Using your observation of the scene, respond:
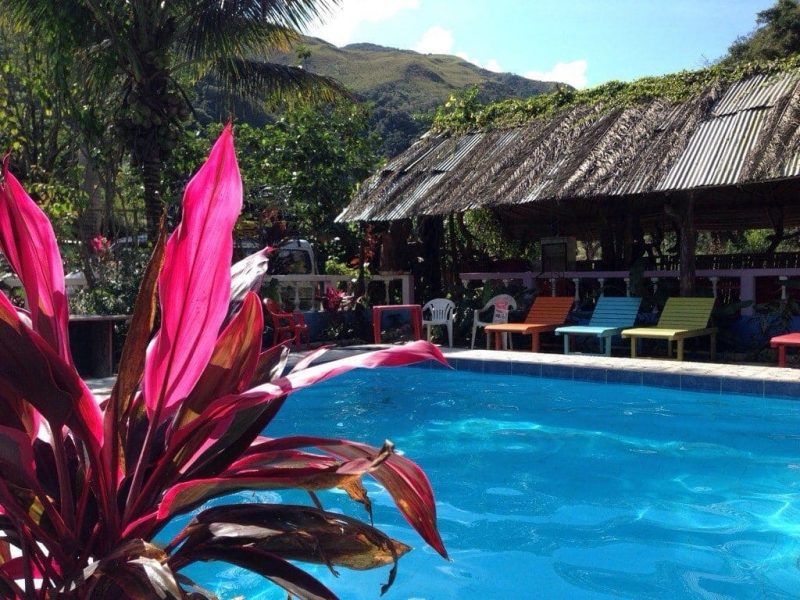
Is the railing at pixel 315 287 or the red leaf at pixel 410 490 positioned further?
the railing at pixel 315 287

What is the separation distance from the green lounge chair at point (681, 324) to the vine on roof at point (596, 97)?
11.8 feet

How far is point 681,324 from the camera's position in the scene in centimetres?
1017

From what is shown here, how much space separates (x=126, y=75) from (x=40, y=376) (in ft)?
35.4

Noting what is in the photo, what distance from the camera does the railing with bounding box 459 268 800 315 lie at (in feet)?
34.8

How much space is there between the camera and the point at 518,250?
674 inches

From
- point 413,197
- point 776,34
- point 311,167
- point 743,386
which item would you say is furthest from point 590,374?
point 776,34

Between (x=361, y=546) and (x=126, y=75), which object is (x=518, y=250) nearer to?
(x=126, y=75)

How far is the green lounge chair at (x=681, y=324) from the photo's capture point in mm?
9650

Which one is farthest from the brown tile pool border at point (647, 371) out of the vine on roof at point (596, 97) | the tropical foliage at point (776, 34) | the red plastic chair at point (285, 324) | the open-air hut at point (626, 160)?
the tropical foliage at point (776, 34)

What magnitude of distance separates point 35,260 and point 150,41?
10117mm

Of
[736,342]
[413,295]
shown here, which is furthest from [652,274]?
[413,295]

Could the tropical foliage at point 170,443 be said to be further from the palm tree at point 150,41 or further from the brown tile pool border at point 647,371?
the palm tree at point 150,41

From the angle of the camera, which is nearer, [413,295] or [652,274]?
[652,274]

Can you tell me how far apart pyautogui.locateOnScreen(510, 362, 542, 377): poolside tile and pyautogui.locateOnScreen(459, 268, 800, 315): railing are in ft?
9.27
